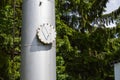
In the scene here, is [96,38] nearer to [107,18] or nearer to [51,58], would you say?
[107,18]

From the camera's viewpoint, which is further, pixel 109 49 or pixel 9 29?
pixel 109 49

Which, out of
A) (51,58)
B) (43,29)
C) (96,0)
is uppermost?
(96,0)

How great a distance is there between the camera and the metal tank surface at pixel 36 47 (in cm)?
626

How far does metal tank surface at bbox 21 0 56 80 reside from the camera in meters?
6.26

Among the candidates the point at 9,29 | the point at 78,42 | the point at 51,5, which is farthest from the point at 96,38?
the point at 51,5

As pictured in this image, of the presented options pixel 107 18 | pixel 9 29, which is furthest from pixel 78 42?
pixel 9 29

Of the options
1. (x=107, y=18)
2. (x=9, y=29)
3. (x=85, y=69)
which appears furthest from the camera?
(x=107, y=18)

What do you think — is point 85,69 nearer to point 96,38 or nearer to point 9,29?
point 96,38

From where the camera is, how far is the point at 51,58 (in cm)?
645

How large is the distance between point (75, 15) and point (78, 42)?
5.38 feet

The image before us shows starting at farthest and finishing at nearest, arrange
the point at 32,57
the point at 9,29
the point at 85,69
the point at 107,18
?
the point at 107,18, the point at 85,69, the point at 9,29, the point at 32,57

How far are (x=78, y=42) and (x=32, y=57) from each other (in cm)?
1092

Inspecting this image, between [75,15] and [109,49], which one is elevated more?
[75,15]

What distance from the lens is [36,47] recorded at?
21.0 ft
